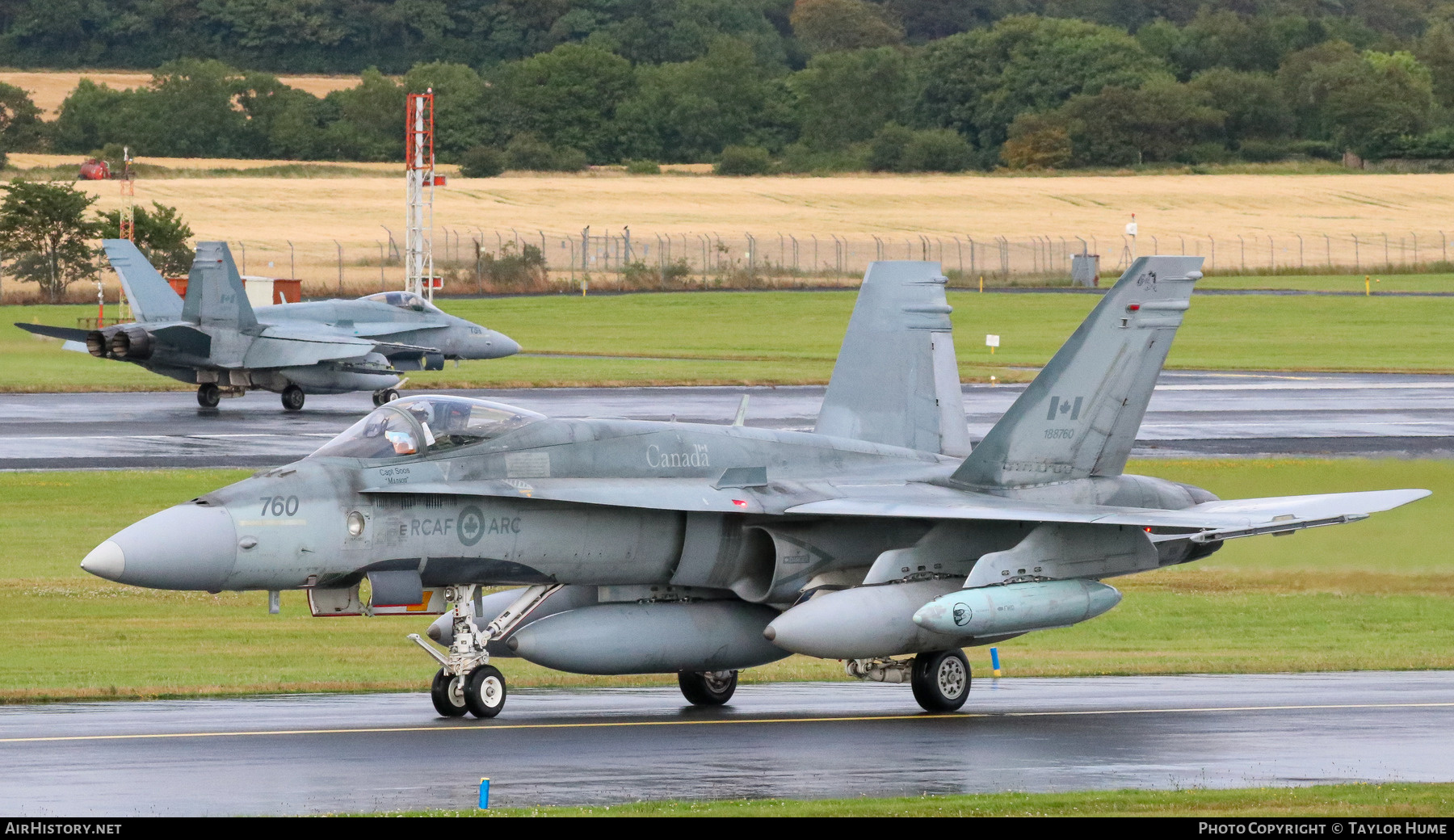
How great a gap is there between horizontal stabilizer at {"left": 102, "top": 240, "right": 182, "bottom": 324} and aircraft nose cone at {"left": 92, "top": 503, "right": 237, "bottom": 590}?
3199cm

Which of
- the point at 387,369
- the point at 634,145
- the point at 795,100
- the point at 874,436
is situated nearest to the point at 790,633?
the point at 874,436

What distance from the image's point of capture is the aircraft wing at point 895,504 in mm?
15359

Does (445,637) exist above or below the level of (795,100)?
below

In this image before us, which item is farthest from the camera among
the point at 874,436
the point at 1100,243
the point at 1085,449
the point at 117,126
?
the point at 117,126

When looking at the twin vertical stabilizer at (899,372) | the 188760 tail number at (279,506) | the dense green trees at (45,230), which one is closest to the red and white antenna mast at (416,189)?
the dense green trees at (45,230)

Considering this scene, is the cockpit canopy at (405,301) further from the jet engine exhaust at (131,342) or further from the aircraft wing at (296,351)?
the jet engine exhaust at (131,342)

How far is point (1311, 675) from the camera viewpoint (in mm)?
18391

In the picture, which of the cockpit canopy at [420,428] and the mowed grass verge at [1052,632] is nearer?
the cockpit canopy at [420,428]

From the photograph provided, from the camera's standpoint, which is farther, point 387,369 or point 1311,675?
point 387,369

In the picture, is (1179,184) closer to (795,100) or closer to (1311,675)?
(795,100)

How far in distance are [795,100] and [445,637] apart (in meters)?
149

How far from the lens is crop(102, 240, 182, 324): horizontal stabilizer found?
44562 mm

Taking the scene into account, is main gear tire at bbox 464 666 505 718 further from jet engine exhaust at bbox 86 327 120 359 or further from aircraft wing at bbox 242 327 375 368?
jet engine exhaust at bbox 86 327 120 359

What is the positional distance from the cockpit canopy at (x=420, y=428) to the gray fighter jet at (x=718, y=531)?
0.02 meters
